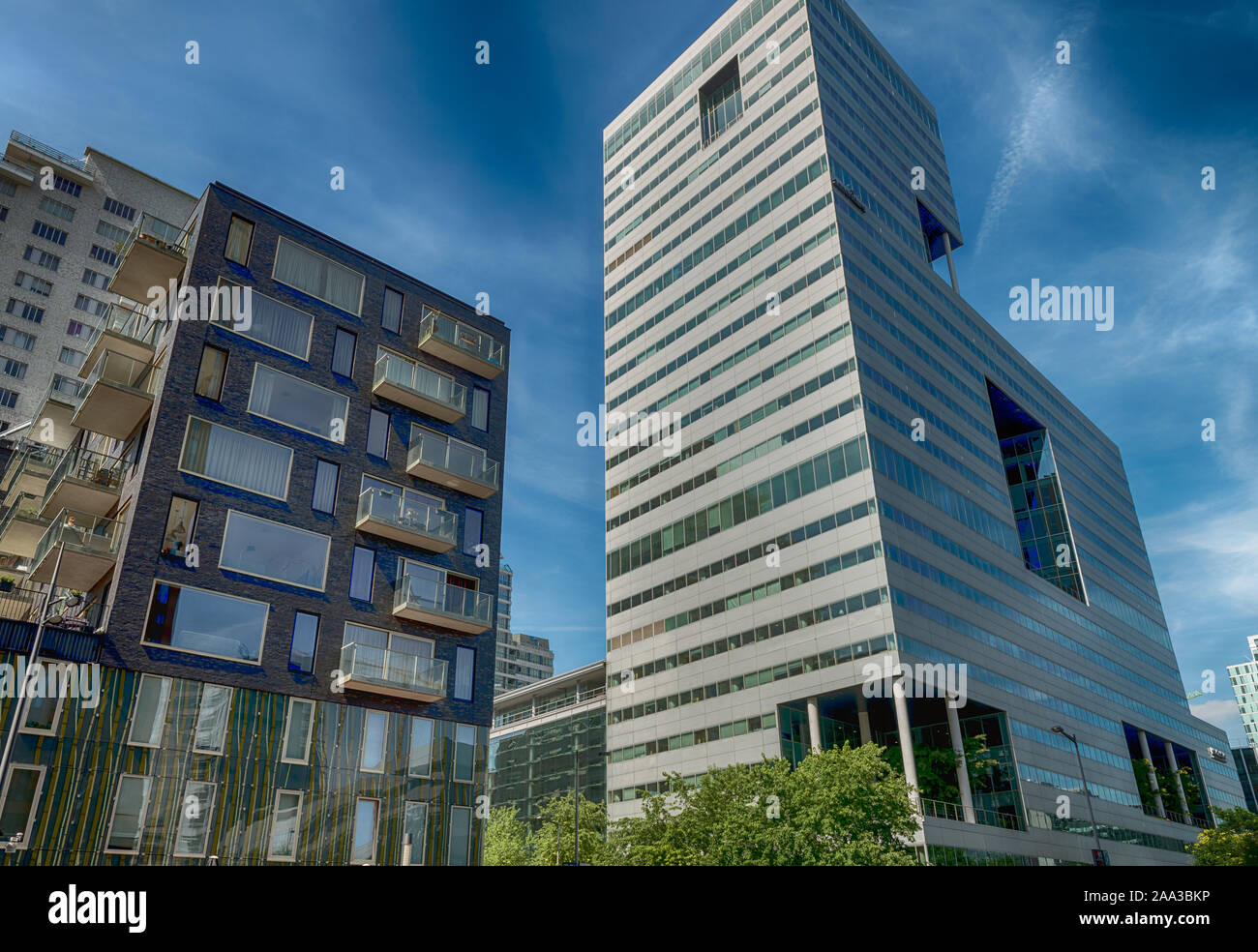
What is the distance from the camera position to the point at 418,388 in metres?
37.3

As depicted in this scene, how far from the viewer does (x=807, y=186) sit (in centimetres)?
8688

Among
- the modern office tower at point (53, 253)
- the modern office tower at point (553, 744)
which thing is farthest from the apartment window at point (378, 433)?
the modern office tower at point (553, 744)

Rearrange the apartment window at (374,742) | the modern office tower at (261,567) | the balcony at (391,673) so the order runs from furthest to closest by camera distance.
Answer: the balcony at (391,673), the apartment window at (374,742), the modern office tower at (261,567)

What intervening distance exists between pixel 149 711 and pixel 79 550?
5738 millimetres

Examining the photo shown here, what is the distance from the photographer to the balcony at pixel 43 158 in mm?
85000

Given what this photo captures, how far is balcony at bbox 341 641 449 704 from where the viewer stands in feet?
101

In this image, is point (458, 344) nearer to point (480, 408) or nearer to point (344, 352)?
point (480, 408)

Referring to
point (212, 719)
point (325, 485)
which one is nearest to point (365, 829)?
point (212, 719)

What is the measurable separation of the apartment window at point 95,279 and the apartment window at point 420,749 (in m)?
71.3

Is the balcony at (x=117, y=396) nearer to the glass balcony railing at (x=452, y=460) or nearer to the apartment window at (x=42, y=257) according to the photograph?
the glass balcony railing at (x=452, y=460)
